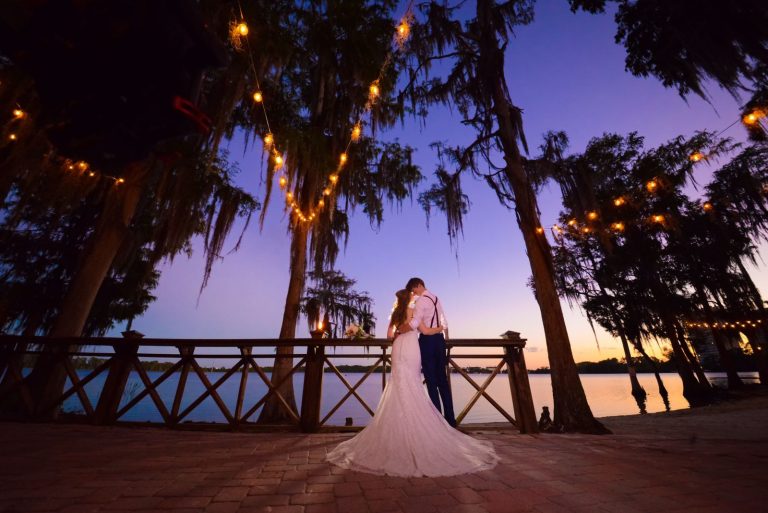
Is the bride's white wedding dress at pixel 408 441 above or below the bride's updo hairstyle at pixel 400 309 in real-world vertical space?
below

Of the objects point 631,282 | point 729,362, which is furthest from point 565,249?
point 729,362

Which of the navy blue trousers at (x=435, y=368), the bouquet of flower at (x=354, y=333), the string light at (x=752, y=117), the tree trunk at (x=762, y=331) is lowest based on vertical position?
the navy blue trousers at (x=435, y=368)

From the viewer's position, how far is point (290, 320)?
8148 mm

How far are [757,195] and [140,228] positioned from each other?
24.2 m

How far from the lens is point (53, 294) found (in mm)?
9719

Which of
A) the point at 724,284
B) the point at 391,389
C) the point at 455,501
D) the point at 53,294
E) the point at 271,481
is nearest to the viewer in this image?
the point at 455,501

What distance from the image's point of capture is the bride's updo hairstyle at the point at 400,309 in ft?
12.5

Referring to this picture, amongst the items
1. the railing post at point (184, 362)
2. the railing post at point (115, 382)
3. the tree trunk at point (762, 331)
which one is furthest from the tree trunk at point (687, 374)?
the railing post at point (115, 382)

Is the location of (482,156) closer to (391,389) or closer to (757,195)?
(391,389)

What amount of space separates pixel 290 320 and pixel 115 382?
151 inches

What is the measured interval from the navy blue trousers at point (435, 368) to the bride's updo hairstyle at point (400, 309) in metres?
0.40

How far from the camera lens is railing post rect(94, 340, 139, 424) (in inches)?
181

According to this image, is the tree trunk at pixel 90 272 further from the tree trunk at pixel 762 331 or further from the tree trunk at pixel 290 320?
the tree trunk at pixel 762 331

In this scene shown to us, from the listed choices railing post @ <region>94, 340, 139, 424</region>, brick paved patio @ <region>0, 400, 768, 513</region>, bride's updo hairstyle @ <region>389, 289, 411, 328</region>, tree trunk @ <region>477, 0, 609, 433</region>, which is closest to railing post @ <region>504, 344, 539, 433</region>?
brick paved patio @ <region>0, 400, 768, 513</region>
